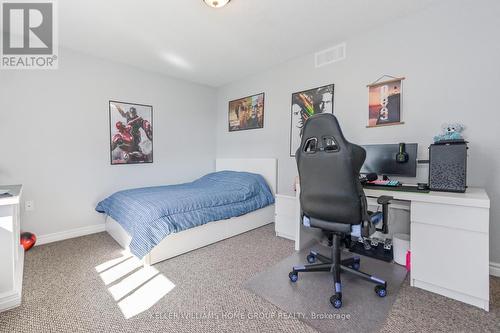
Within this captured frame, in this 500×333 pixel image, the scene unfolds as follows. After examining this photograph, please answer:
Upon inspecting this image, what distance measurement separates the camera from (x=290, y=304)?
5.22 ft

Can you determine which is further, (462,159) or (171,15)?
(171,15)

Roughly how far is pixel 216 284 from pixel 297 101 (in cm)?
253

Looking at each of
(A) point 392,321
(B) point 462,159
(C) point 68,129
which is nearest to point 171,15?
(C) point 68,129

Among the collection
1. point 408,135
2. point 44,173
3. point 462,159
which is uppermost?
point 408,135

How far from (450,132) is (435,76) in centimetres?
64

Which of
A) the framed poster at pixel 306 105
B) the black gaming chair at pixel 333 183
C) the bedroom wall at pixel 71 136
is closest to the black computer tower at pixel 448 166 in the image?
the black gaming chair at pixel 333 183

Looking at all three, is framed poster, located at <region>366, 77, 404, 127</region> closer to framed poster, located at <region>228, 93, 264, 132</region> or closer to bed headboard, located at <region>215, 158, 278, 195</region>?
bed headboard, located at <region>215, 158, 278, 195</region>

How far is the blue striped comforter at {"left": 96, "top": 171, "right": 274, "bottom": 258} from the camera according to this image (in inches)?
83.4

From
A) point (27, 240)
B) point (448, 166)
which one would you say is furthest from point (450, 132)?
point (27, 240)

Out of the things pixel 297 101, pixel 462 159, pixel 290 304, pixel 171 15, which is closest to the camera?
pixel 290 304

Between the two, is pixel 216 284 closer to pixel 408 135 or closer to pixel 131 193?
pixel 131 193

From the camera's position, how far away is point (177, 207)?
2334 mm

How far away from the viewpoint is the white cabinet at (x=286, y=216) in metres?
2.75

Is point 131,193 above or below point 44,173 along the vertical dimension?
below
